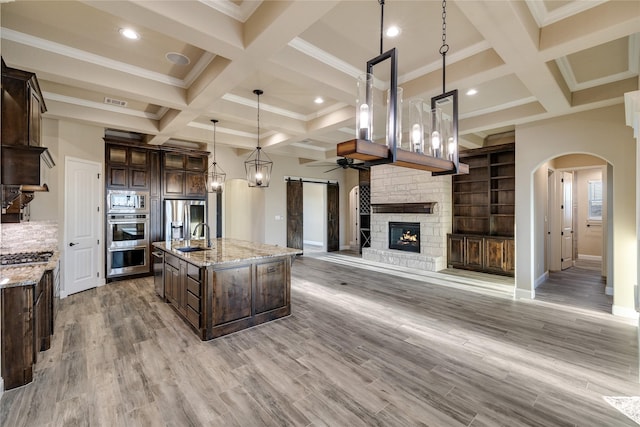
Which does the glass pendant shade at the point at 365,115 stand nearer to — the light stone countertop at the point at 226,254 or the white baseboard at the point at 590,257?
the light stone countertop at the point at 226,254

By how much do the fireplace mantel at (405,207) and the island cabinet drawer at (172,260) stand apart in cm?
508

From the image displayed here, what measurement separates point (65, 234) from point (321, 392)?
5.15 m

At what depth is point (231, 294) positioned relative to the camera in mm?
3389

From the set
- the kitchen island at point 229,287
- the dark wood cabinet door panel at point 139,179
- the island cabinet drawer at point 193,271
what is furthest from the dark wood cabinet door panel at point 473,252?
the dark wood cabinet door panel at point 139,179

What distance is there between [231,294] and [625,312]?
5.28 metres

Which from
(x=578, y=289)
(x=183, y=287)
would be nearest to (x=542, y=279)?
(x=578, y=289)

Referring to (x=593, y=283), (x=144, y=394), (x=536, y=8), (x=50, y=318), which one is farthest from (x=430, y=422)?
(x=593, y=283)

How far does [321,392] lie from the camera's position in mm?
2332

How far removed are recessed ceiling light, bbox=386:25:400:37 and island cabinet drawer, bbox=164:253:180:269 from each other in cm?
372

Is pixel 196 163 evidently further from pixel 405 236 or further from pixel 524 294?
pixel 524 294

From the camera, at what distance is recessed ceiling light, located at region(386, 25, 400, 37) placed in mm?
2684

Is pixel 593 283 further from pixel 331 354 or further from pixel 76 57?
pixel 76 57

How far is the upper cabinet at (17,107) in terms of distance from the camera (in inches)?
94.9

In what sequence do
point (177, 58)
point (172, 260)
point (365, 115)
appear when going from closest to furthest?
point (365, 115) < point (177, 58) < point (172, 260)
